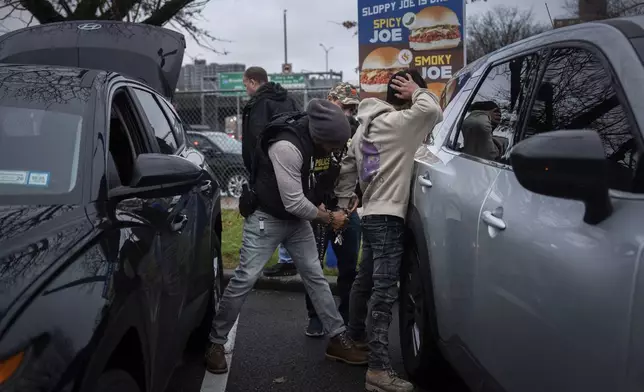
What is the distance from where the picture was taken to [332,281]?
237 inches

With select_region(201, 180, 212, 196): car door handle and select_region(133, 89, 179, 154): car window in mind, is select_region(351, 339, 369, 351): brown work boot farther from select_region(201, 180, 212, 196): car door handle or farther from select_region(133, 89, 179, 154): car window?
select_region(133, 89, 179, 154): car window

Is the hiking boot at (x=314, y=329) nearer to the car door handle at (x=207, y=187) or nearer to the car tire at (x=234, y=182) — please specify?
the car door handle at (x=207, y=187)

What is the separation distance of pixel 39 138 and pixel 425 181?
73.9 inches

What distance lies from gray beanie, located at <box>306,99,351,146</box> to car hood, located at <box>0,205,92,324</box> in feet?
5.27

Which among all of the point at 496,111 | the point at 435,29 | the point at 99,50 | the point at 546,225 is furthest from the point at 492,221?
the point at 435,29

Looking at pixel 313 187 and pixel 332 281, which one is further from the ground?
pixel 313 187

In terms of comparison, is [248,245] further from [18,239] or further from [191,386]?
[18,239]

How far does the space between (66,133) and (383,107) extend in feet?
5.58

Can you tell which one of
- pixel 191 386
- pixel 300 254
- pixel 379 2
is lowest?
pixel 191 386

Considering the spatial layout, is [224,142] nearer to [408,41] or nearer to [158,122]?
[408,41]

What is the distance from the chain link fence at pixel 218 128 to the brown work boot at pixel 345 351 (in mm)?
8834

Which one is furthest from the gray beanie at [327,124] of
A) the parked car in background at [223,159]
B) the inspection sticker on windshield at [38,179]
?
the parked car in background at [223,159]

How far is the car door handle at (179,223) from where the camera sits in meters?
3.08

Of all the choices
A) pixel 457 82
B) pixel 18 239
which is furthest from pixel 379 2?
pixel 18 239
